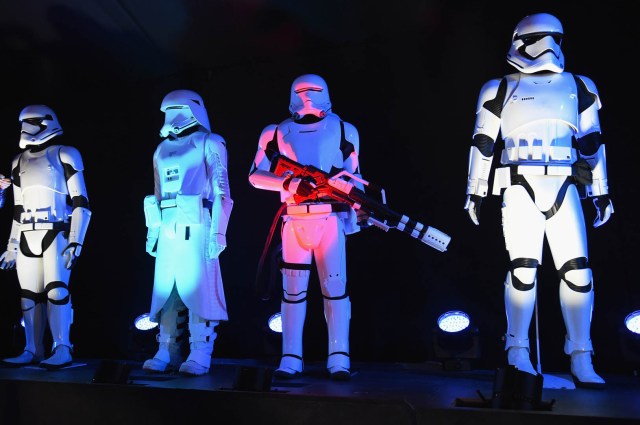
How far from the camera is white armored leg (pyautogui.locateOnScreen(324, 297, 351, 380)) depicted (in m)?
3.66

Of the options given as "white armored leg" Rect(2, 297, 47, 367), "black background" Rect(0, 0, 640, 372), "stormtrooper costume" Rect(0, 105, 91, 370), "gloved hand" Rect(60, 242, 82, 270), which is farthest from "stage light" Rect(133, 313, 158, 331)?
"gloved hand" Rect(60, 242, 82, 270)

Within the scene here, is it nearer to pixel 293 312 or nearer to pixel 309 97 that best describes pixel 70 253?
pixel 293 312

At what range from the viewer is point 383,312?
192 inches

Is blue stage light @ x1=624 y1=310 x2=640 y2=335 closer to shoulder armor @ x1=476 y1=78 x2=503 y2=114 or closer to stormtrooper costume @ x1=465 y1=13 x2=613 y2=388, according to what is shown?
stormtrooper costume @ x1=465 y1=13 x2=613 y2=388

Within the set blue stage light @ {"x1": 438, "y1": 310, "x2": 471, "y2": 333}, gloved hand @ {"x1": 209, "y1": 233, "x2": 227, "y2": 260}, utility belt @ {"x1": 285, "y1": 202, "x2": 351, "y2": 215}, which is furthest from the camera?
blue stage light @ {"x1": 438, "y1": 310, "x2": 471, "y2": 333}

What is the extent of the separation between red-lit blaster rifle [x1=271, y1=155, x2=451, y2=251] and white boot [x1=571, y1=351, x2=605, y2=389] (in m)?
0.94

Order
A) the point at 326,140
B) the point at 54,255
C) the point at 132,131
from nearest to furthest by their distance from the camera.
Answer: the point at 326,140 → the point at 54,255 → the point at 132,131

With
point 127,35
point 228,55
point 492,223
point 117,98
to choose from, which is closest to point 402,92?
point 492,223

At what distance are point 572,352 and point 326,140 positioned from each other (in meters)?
1.91

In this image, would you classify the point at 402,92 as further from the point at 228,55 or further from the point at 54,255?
the point at 54,255

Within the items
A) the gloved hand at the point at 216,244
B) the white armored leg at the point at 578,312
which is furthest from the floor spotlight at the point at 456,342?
the gloved hand at the point at 216,244

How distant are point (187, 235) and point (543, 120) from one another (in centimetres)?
228

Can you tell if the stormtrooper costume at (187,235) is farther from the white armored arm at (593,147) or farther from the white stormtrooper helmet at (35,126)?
the white armored arm at (593,147)

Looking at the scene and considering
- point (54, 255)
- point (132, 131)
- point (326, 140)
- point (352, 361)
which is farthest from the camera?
point (132, 131)
